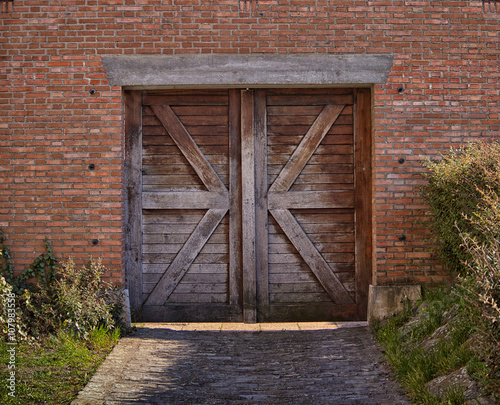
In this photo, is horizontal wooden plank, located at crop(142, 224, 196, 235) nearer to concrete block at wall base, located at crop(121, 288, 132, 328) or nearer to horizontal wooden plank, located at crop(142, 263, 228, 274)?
horizontal wooden plank, located at crop(142, 263, 228, 274)

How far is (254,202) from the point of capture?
5.71m

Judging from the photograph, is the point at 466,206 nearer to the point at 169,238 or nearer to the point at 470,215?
the point at 470,215

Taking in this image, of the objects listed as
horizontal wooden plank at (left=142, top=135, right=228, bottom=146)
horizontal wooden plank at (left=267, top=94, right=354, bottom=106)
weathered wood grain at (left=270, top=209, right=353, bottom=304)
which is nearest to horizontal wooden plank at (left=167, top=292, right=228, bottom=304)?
weathered wood grain at (left=270, top=209, right=353, bottom=304)

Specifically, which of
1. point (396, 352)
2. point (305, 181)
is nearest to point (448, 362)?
point (396, 352)

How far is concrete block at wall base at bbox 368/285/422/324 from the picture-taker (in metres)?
5.38

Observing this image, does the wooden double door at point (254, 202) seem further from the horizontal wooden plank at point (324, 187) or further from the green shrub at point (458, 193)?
the green shrub at point (458, 193)

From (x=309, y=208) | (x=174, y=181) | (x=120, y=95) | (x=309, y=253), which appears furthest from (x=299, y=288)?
(x=120, y=95)

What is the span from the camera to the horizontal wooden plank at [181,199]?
5.74 meters

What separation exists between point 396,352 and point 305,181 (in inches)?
92.8

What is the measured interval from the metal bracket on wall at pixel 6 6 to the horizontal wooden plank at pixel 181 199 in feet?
8.89

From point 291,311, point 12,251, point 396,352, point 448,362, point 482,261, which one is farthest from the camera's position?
point 291,311

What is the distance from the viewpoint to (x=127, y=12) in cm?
544

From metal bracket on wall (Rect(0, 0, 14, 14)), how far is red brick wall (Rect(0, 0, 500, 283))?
0.23 ft

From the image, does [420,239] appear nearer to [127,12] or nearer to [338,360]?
[338,360]
